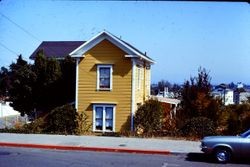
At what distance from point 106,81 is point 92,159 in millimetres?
12316

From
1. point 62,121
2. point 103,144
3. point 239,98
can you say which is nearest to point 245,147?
point 103,144

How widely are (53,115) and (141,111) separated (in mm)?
5263

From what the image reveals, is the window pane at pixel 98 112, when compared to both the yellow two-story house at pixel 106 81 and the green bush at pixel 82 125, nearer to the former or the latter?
the yellow two-story house at pixel 106 81

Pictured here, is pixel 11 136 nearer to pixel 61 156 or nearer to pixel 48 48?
pixel 61 156

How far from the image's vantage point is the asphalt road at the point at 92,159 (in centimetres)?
1330

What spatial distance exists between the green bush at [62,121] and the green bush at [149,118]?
390cm

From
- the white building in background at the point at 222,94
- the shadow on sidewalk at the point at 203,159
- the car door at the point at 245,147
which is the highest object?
the white building in background at the point at 222,94

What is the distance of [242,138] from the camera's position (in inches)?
556

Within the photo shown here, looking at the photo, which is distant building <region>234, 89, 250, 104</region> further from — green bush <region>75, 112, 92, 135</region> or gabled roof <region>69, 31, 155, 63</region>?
green bush <region>75, 112, 92, 135</region>

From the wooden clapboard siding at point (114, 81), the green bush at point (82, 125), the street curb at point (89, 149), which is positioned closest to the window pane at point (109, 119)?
the wooden clapboard siding at point (114, 81)

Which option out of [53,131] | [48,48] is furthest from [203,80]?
[48,48]

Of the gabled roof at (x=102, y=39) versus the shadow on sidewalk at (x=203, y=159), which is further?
the gabled roof at (x=102, y=39)

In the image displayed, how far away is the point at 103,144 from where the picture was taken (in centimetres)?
1827

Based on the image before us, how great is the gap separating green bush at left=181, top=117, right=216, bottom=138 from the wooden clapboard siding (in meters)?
5.41
